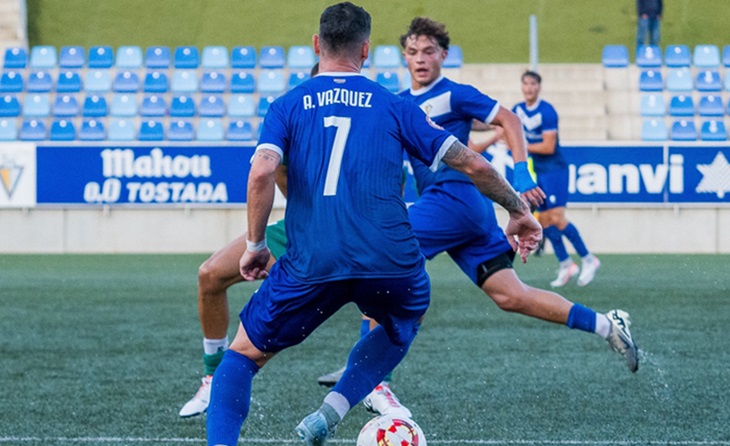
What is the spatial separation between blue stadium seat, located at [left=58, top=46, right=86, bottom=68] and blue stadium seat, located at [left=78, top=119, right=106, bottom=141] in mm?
1779

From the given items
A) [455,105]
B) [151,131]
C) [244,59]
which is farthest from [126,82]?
[455,105]

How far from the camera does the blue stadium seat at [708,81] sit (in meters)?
19.9

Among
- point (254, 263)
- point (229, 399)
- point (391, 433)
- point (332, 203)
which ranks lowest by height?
point (391, 433)

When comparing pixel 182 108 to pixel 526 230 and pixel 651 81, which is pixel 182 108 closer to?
pixel 651 81

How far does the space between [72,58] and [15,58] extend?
0.91 meters

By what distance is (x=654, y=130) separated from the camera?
18.8m

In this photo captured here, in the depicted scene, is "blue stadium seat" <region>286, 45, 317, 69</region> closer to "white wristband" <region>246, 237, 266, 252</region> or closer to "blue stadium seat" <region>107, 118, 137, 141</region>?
"blue stadium seat" <region>107, 118, 137, 141</region>

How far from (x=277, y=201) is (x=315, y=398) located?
11134mm

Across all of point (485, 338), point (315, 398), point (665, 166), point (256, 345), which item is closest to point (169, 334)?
point (485, 338)

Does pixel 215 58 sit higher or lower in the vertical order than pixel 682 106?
higher

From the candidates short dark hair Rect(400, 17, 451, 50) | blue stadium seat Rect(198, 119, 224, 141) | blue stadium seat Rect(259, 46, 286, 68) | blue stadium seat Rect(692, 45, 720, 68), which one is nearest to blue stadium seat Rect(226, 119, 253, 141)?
blue stadium seat Rect(198, 119, 224, 141)

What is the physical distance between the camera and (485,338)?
27.9ft

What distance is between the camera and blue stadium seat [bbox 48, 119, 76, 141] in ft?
61.7

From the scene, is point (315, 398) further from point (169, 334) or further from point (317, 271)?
point (169, 334)
